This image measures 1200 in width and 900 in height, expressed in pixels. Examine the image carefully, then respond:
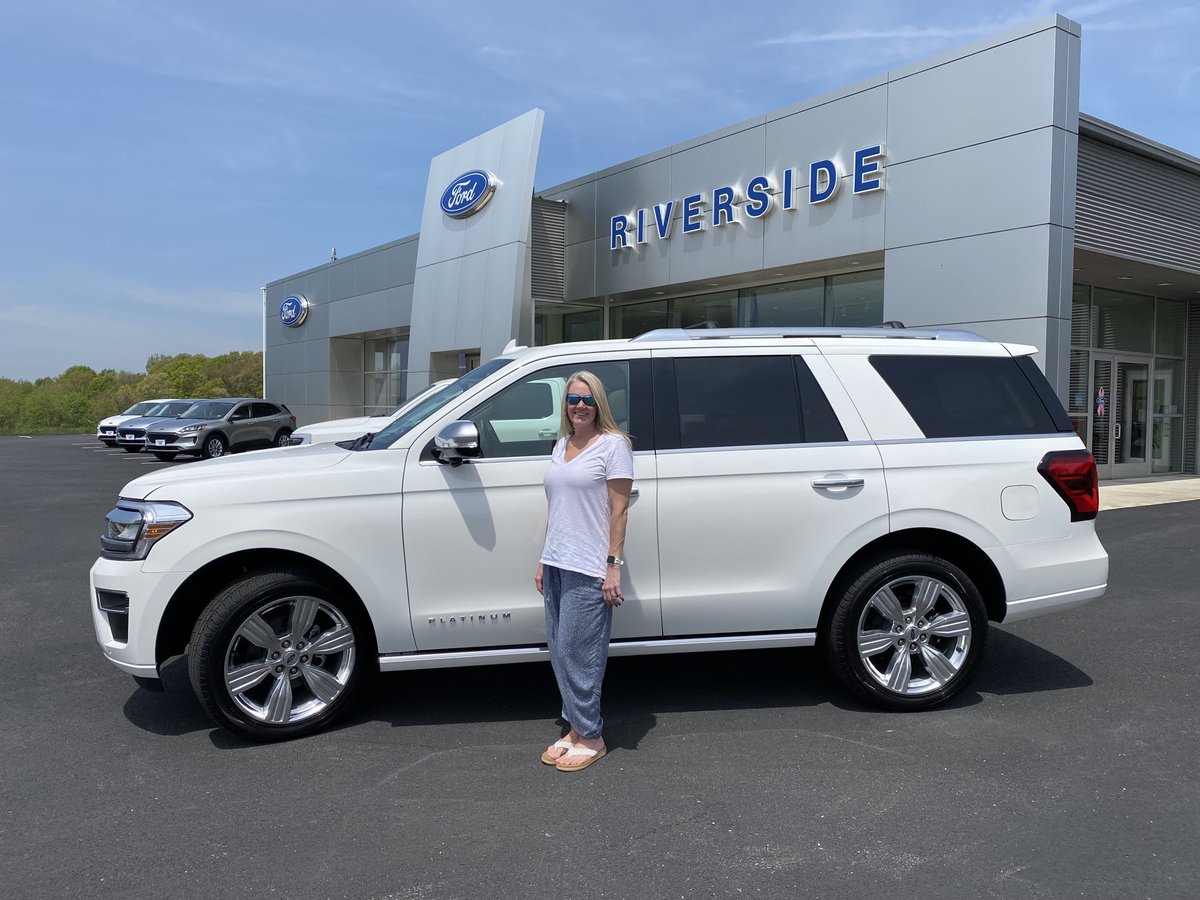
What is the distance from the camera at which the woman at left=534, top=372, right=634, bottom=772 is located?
12.8ft

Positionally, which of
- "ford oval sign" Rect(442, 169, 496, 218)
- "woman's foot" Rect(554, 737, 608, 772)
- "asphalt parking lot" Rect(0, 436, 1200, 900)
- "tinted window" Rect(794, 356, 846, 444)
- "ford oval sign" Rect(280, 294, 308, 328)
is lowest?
"asphalt parking lot" Rect(0, 436, 1200, 900)

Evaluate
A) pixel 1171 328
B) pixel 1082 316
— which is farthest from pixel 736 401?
pixel 1171 328

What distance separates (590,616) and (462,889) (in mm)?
1282

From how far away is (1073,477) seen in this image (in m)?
4.69

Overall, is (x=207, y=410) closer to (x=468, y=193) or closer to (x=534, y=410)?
(x=468, y=193)

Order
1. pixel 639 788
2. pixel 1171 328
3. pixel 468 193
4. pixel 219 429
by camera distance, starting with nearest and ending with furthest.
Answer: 1. pixel 639 788
2. pixel 1171 328
3. pixel 468 193
4. pixel 219 429

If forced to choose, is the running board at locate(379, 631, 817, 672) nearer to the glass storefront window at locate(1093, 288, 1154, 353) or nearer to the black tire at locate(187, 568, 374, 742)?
the black tire at locate(187, 568, 374, 742)

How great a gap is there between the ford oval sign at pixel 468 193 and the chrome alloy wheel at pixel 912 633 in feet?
52.4

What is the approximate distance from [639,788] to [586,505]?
119cm

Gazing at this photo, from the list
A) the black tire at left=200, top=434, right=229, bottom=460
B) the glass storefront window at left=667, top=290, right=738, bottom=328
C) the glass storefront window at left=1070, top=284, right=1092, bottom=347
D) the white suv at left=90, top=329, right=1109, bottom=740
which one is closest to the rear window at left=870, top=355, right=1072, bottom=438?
the white suv at left=90, top=329, right=1109, bottom=740

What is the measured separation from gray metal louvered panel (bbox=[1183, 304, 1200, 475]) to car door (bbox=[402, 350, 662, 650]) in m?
18.8

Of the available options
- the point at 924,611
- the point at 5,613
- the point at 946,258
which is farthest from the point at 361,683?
the point at 946,258

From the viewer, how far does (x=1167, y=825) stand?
11.1ft

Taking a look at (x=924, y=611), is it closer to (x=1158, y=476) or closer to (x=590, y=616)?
(x=590, y=616)
